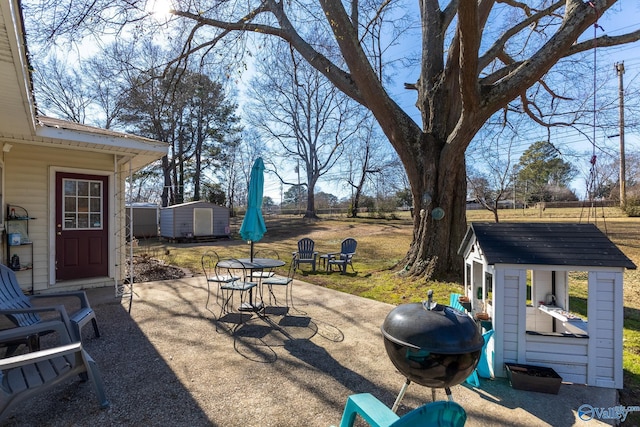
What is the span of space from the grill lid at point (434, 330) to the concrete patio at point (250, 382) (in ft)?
3.43

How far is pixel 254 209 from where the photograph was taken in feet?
14.9

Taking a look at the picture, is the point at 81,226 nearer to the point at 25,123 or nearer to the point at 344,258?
the point at 25,123

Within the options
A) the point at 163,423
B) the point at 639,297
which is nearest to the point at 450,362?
the point at 163,423

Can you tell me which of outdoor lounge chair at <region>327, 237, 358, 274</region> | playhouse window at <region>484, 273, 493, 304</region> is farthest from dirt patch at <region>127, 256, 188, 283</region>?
playhouse window at <region>484, 273, 493, 304</region>

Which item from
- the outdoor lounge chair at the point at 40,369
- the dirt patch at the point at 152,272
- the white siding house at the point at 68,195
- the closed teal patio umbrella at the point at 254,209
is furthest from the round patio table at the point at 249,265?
the dirt patch at the point at 152,272

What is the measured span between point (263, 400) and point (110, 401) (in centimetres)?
112

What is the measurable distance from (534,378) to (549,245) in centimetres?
114

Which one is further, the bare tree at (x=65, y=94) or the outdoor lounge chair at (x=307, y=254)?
the bare tree at (x=65, y=94)

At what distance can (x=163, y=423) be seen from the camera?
6.91ft

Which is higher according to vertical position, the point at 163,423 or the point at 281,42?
the point at 281,42

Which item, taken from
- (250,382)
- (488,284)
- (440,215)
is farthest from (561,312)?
(440,215)

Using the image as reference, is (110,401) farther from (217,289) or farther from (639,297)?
(639,297)

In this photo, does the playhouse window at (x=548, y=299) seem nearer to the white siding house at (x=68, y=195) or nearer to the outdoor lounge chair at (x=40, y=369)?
the outdoor lounge chair at (x=40, y=369)

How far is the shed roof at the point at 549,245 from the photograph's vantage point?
2668 millimetres
